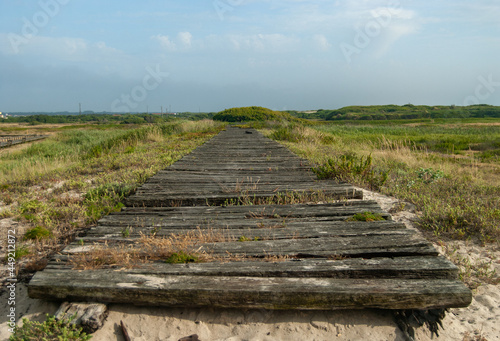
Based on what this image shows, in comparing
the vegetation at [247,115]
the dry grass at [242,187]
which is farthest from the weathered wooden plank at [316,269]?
the vegetation at [247,115]

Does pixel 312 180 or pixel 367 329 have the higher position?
pixel 312 180

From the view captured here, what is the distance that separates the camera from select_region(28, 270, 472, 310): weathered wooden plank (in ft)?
6.53

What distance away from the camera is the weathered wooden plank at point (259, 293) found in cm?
199

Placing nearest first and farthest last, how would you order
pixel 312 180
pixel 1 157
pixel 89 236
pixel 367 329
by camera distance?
pixel 367 329, pixel 89 236, pixel 312 180, pixel 1 157

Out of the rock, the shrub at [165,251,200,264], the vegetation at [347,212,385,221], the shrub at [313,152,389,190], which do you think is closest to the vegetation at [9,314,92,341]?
the rock

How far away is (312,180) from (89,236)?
11.5ft

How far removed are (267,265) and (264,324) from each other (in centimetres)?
41

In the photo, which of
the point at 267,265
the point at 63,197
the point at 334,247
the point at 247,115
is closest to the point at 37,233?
the point at 63,197

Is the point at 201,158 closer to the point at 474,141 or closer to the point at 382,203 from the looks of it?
the point at 382,203

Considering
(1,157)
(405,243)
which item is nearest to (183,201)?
(405,243)

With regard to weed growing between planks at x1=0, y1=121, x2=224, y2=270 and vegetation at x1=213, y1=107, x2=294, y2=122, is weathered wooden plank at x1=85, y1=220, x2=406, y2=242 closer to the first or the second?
weed growing between planks at x1=0, y1=121, x2=224, y2=270

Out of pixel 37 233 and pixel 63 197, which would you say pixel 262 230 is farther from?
pixel 63 197

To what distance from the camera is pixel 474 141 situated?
18.2 metres

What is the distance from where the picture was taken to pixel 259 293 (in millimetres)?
1990
